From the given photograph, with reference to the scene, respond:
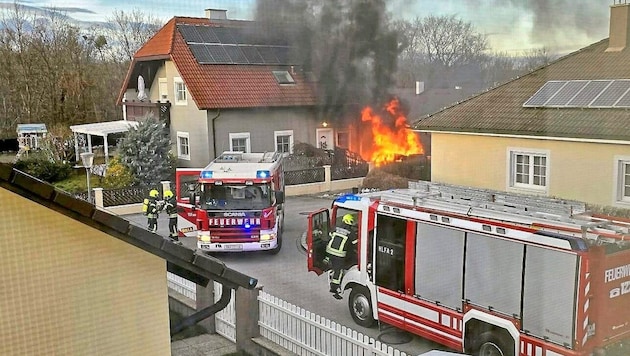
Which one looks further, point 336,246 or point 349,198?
point 336,246

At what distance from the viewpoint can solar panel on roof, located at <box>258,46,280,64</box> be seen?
172 centimetres

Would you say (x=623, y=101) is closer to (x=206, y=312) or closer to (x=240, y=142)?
(x=240, y=142)

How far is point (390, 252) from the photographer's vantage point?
2000 millimetres

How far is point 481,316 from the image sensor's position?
68.3 inches

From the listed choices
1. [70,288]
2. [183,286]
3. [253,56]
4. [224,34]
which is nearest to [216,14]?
[224,34]

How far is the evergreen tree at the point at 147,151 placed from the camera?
155cm

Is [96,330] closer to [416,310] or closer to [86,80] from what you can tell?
[86,80]

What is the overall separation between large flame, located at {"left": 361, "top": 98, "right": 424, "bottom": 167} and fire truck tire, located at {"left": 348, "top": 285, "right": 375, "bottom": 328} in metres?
0.51

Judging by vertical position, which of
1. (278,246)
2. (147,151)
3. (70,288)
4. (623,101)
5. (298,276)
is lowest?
(298,276)

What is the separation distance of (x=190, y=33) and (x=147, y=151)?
0.32m

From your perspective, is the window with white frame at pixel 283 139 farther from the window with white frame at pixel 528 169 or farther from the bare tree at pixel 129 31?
the window with white frame at pixel 528 169

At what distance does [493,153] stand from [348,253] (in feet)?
2.34

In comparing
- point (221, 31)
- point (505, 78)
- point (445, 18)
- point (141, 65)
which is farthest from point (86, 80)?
point (505, 78)

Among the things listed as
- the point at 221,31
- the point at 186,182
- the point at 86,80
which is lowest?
the point at 186,182
